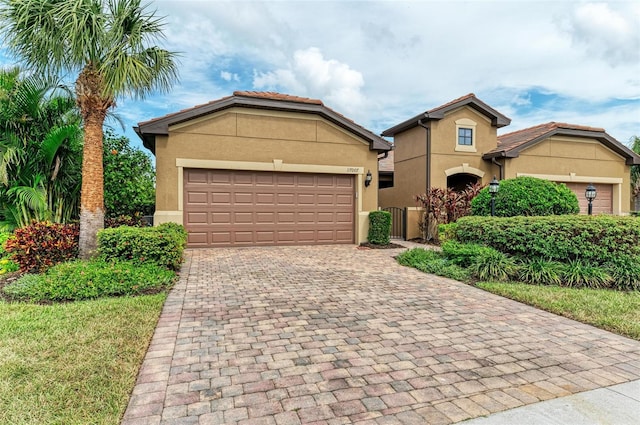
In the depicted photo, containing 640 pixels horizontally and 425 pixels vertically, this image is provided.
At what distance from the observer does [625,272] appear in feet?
20.0

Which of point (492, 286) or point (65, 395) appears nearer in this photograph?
point (65, 395)

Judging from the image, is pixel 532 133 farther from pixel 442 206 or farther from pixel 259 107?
pixel 259 107

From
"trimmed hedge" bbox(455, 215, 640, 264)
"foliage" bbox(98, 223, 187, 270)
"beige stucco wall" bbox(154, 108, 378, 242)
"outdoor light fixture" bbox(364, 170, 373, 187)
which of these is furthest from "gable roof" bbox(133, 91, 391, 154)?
"trimmed hedge" bbox(455, 215, 640, 264)

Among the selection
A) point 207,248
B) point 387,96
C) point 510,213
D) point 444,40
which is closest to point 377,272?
point 510,213

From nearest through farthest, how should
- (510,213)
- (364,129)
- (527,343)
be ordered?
1. (527,343)
2. (510,213)
3. (364,129)

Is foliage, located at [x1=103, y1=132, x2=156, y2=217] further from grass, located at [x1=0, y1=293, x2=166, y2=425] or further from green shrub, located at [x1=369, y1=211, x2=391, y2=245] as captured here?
green shrub, located at [x1=369, y1=211, x2=391, y2=245]

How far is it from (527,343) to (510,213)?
210 inches

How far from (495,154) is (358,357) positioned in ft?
42.5

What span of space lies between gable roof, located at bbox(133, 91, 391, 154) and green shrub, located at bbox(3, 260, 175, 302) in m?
4.97

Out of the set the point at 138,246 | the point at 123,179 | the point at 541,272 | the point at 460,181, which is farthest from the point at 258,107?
the point at 460,181

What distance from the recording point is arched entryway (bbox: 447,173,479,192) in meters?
15.4

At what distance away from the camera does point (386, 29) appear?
9086 millimetres

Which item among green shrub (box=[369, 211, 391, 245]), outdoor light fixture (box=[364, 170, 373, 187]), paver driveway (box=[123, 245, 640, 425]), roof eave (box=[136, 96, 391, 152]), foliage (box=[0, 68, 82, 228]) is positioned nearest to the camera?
paver driveway (box=[123, 245, 640, 425])

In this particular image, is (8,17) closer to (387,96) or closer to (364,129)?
(364,129)
